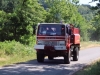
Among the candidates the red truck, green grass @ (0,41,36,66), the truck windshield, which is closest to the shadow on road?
the red truck

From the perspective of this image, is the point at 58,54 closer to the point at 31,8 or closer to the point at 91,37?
the point at 31,8

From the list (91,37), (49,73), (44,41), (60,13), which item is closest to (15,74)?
(49,73)

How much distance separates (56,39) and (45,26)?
125 centimetres

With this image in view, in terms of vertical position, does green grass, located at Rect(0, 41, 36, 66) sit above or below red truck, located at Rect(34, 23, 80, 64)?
below

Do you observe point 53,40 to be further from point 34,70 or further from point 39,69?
point 34,70

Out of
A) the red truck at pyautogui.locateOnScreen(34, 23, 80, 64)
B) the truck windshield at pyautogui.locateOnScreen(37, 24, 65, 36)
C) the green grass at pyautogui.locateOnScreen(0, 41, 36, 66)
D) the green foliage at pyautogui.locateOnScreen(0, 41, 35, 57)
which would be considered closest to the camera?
the red truck at pyautogui.locateOnScreen(34, 23, 80, 64)

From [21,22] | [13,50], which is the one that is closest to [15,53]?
[13,50]

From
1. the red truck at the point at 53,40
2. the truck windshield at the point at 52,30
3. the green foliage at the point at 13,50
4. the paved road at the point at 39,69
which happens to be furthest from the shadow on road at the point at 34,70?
the green foliage at the point at 13,50

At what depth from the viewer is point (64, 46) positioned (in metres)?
19.6

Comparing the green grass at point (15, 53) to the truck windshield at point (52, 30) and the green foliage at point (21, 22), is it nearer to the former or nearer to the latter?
the truck windshield at point (52, 30)

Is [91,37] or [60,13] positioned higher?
[60,13]

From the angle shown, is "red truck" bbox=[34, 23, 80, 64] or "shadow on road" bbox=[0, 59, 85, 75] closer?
"shadow on road" bbox=[0, 59, 85, 75]

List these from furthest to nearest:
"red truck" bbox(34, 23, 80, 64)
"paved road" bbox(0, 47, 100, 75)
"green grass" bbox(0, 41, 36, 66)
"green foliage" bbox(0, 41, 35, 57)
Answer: "green foliage" bbox(0, 41, 35, 57)
"green grass" bbox(0, 41, 36, 66)
"red truck" bbox(34, 23, 80, 64)
"paved road" bbox(0, 47, 100, 75)

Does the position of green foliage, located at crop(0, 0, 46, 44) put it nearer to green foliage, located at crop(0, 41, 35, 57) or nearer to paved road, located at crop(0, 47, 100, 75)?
green foliage, located at crop(0, 41, 35, 57)
